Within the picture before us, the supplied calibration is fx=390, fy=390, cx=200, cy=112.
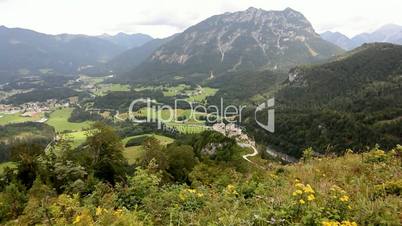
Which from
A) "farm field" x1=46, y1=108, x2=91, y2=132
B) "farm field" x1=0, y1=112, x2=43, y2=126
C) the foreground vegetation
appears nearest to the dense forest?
the foreground vegetation

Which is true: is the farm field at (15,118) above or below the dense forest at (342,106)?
below

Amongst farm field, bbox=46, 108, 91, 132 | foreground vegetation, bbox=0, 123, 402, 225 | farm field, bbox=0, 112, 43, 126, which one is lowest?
farm field, bbox=0, 112, 43, 126

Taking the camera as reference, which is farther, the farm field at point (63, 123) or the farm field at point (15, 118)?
the farm field at point (15, 118)

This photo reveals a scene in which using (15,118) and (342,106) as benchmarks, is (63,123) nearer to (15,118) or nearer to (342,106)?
(15,118)

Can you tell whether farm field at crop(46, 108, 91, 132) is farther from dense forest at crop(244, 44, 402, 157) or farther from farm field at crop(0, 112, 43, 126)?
dense forest at crop(244, 44, 402, 157)

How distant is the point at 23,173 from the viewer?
28.9 meters

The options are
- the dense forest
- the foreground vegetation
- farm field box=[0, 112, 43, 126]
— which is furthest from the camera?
farm field box=[0, 112, 43, 126]

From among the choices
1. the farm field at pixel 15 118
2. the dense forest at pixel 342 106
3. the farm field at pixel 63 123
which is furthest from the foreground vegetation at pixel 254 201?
the farm field at pixel 15 118

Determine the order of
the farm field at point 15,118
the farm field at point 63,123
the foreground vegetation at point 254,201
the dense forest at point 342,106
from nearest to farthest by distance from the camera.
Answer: the foreground vegetation at point 254,201
the dense forest at point 342,106
the farm field at point 63,123
the farm field at point 15,118

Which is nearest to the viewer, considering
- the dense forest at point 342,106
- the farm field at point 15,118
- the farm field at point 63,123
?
the dense forest at point 342,106

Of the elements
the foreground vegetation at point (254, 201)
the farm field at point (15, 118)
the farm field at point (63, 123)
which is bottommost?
the farm field at point (15, 118)

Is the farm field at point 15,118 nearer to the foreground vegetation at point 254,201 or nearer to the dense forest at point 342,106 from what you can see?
the dense forest at point 342,106

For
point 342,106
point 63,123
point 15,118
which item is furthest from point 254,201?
point 15,118

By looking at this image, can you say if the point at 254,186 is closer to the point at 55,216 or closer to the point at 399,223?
the point at 399,223
